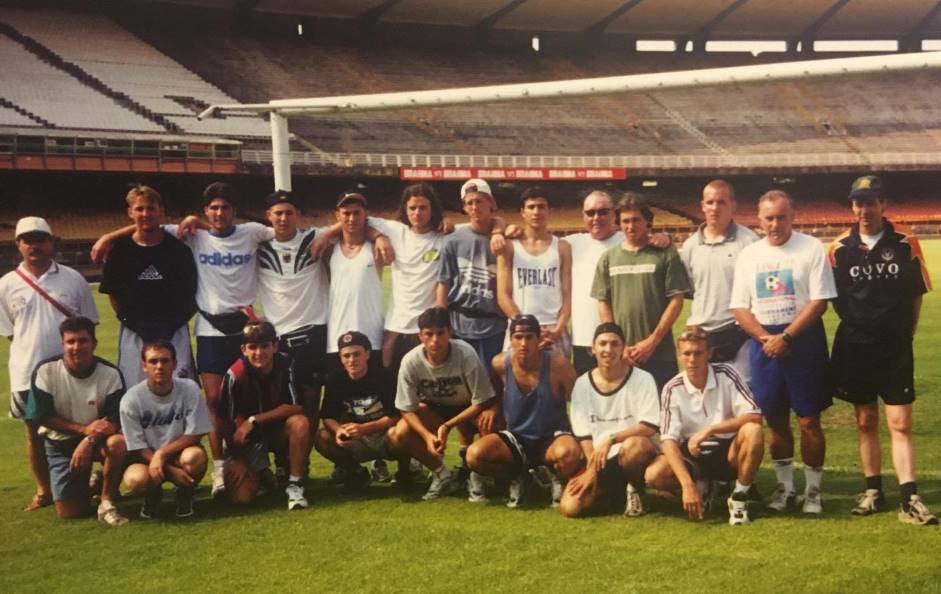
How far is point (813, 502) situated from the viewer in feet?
16.0

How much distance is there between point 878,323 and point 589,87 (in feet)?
6.32

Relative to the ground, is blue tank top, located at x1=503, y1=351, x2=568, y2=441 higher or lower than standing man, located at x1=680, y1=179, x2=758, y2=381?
lower

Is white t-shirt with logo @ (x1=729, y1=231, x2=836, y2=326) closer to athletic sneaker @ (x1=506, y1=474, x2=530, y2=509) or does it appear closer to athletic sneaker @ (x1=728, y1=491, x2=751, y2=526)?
athletic sneaker @ (x1=728, y1=491, x2=751, y2=526)

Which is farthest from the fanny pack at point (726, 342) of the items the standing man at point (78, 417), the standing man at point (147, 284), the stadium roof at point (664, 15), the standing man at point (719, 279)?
the stadium roof at point (664, 15)

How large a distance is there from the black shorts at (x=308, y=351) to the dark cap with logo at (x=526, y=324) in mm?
1385

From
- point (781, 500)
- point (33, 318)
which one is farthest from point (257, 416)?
point (781, 500)

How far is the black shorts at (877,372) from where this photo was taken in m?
4.76

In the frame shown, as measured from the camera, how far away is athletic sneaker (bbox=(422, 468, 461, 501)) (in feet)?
18.3

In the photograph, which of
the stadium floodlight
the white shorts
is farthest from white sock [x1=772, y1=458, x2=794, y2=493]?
the white shorts

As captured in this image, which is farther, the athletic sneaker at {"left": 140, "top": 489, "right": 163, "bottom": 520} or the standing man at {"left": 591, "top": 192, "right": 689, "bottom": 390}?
the athletic sneaker at {"left": 140, "top": 489, "right": 163, "bottom": 520}

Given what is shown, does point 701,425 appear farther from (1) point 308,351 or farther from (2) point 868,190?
(1) point 308,351

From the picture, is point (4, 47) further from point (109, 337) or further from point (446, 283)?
point (446, 283)

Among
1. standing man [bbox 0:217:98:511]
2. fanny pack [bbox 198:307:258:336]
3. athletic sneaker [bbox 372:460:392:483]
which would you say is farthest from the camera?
athletic sneaker [bbox 372:460:392:483]

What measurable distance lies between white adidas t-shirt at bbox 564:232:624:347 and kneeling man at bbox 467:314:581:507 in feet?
1.28
